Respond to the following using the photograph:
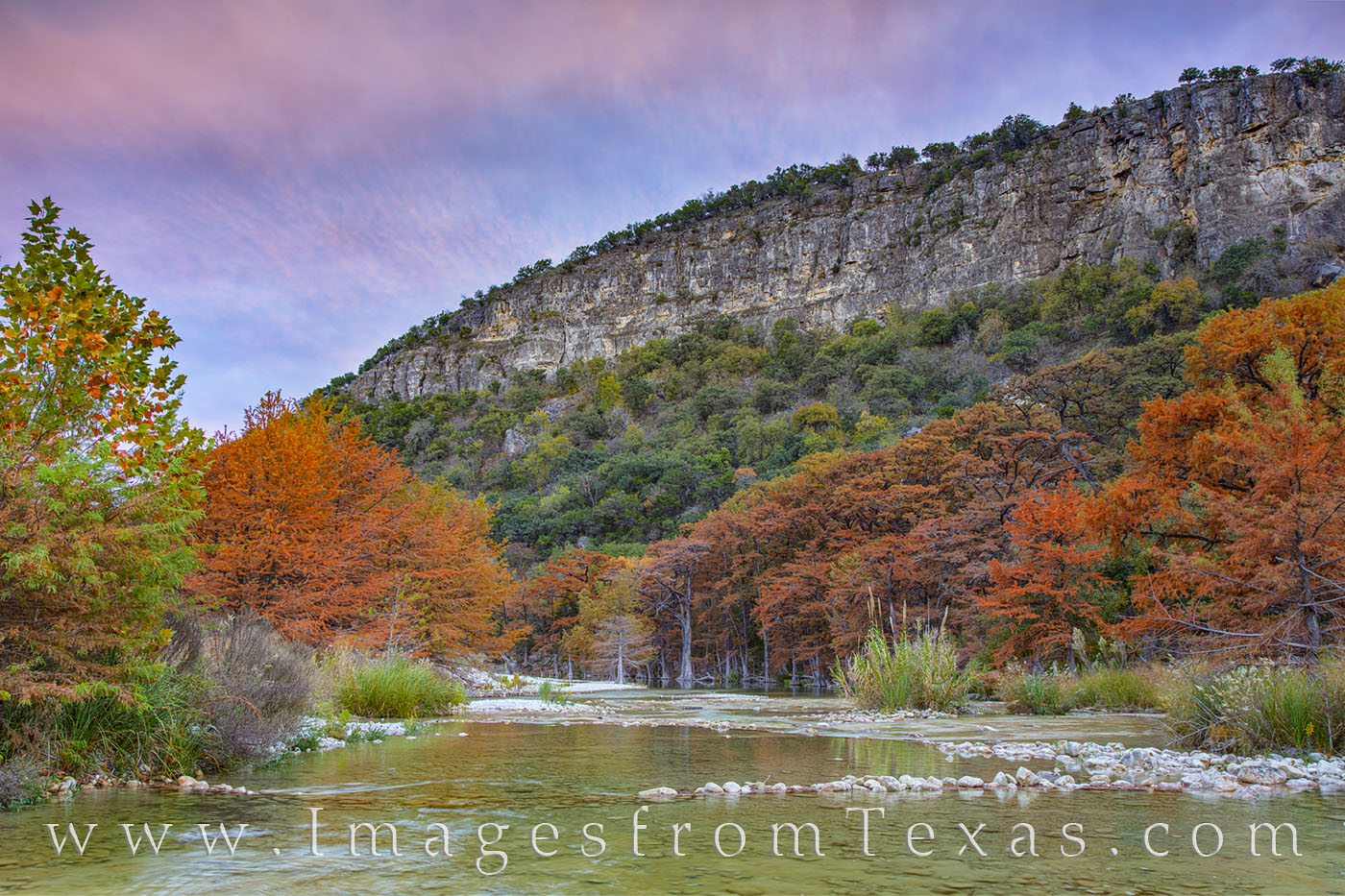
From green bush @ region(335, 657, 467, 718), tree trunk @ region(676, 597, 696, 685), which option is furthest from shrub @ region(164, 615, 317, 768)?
tree trunk @ region(676, 597, 696, 685)

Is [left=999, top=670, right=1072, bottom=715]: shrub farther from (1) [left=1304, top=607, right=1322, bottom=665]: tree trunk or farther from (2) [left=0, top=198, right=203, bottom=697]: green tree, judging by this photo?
(2) [left=0, top=198, right=203, bottom=697]: green tree

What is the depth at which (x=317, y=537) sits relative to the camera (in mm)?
13414

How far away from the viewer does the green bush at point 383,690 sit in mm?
10297

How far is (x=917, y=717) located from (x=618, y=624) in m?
29.6

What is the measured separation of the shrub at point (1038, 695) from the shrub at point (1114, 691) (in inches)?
9.3

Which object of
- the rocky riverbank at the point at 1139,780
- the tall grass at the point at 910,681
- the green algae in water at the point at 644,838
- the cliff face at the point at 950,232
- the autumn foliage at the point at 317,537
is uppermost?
the cliff face at the point at 950,232

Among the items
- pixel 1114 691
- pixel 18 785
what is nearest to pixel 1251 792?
pixel 18 785

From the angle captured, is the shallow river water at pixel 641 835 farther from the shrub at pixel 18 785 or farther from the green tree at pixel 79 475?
the green tree at pixel 79 475

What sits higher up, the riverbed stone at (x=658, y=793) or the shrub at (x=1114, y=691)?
the riverbed stone at (x=658, y=793)

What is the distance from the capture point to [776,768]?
5672 millimetres

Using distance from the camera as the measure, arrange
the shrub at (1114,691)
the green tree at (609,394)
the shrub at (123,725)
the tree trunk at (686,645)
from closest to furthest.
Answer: the shrub at (123,725)
the shrub at (1114,691)
the tree trunk at (686,645)
the green tree at (609,394)

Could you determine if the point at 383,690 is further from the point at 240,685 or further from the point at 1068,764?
the point at 1068,764

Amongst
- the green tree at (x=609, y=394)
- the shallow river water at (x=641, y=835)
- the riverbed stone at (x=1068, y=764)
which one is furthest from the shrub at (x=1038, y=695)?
the green tree at (x=609, y=394)

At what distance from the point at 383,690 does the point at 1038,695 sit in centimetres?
1029
